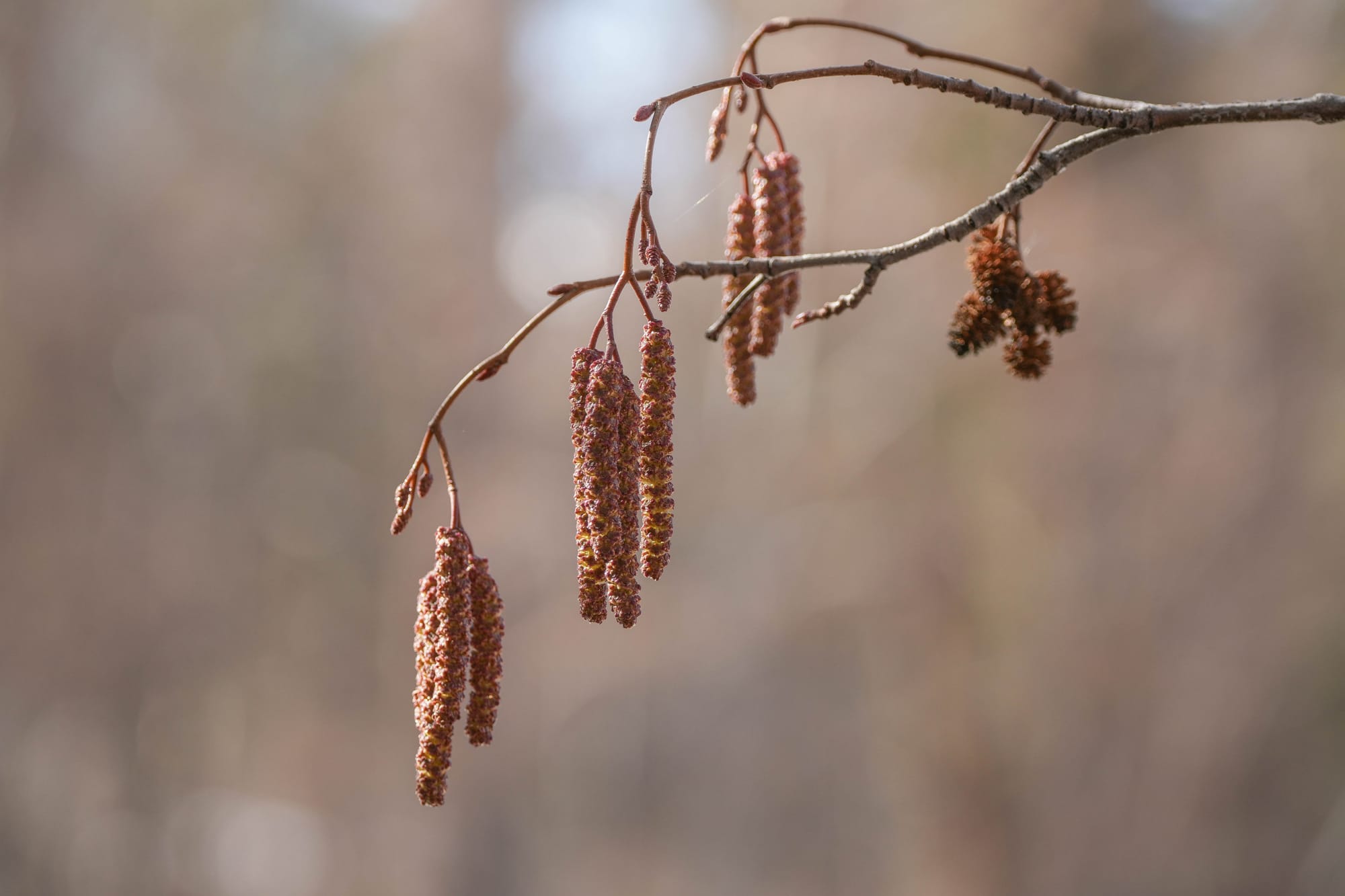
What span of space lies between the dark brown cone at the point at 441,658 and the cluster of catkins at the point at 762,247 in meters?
0.30

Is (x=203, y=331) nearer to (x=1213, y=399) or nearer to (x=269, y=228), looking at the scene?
(x=269, y=228)

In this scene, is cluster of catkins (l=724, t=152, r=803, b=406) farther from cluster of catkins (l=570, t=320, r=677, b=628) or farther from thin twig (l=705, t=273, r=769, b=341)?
cluster of catkins (l=570, t=320, r=677, b=628)

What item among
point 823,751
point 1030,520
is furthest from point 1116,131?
point 823,751

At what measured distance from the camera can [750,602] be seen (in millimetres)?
5180

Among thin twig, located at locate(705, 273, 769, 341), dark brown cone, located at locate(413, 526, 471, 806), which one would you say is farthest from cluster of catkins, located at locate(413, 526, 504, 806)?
thin twig, located at locate(705, 273, 769, 341)

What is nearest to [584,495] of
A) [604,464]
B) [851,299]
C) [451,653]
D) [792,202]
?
[604,464]

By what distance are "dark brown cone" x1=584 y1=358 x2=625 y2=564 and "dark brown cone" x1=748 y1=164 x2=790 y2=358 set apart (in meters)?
0.30

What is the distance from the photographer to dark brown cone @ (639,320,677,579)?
25.1 inches

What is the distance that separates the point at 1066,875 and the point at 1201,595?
3.65 ft

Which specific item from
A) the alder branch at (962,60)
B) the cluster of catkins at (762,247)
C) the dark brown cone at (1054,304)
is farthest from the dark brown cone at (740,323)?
the dark brown cone at (1054,304)

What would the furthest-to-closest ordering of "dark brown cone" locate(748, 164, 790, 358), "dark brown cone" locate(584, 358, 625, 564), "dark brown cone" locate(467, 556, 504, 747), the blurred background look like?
the blurred background, "dark brown cone" locate(748, 164, 790, 358), "dark brown cone" locate(467, 556, 504, 747), "dark brown cone" locate(584, 358, 625, 564)

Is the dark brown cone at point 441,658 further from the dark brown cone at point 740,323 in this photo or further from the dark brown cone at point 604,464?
the dark brown cone at point 740,323

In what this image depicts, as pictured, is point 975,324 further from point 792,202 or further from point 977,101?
point 977,101

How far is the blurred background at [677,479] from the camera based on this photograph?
3.52 m
